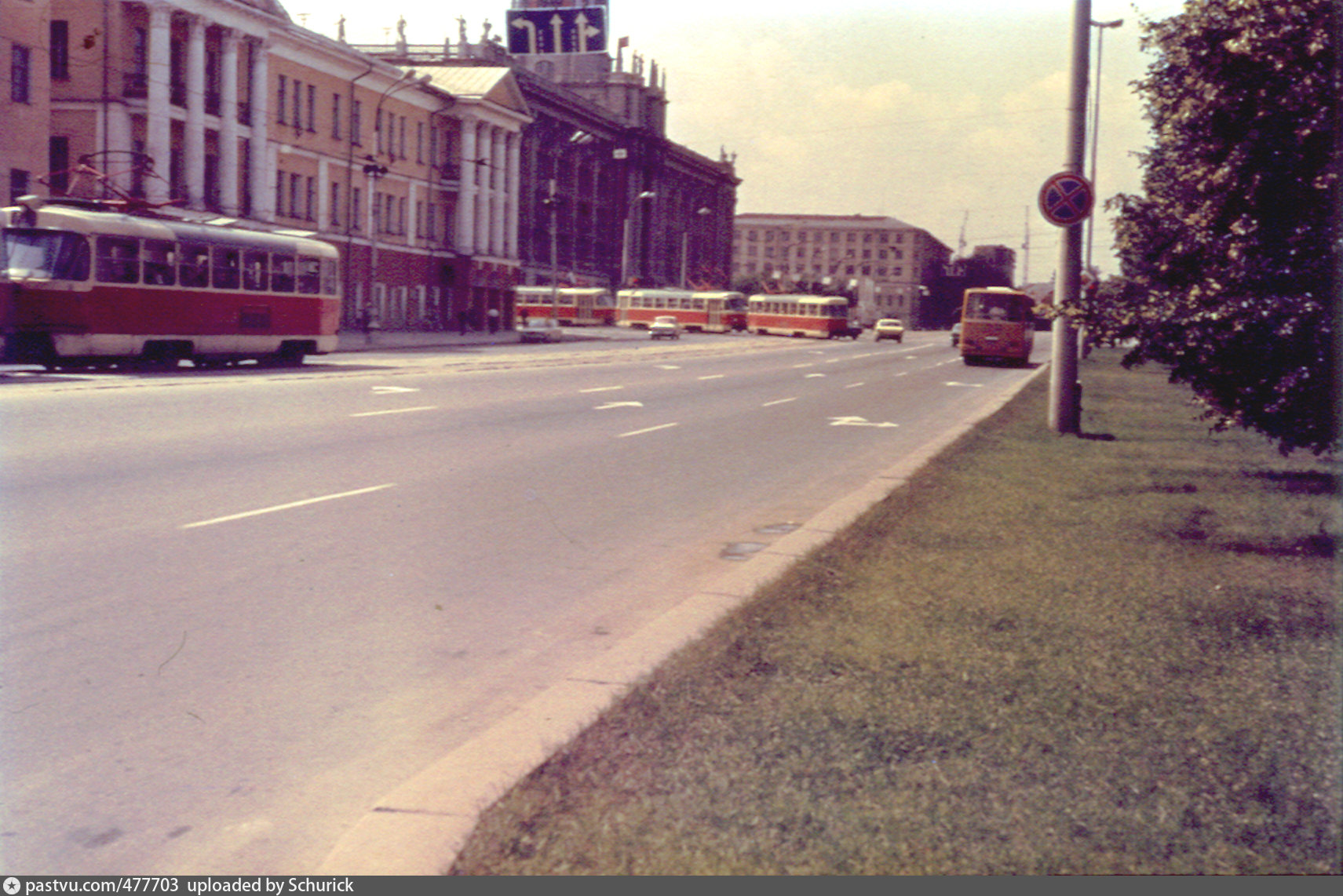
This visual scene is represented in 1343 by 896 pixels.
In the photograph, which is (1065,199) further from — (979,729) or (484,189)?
(484,189)

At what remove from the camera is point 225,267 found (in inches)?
1132

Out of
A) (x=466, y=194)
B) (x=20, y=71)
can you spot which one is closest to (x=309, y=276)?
(x=20, y=71)

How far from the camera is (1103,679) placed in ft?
18.1

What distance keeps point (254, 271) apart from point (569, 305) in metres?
66.0

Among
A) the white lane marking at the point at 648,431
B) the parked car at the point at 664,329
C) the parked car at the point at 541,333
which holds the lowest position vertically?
the white lane marking at the point at 648,431

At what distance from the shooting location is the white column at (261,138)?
2247 inches

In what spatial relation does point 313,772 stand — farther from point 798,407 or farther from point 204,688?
point 798,407

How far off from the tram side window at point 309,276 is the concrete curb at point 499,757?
26089mm

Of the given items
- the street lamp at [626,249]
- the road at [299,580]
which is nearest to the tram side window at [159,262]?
the road at [299,580]

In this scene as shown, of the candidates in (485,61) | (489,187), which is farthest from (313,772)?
(485,61)

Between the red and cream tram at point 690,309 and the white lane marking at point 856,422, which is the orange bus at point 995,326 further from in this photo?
the red and cream tram at point 690,309

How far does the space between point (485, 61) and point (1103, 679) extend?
9928cm

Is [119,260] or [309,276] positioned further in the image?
[309,276]

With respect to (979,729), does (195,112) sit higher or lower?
higher
